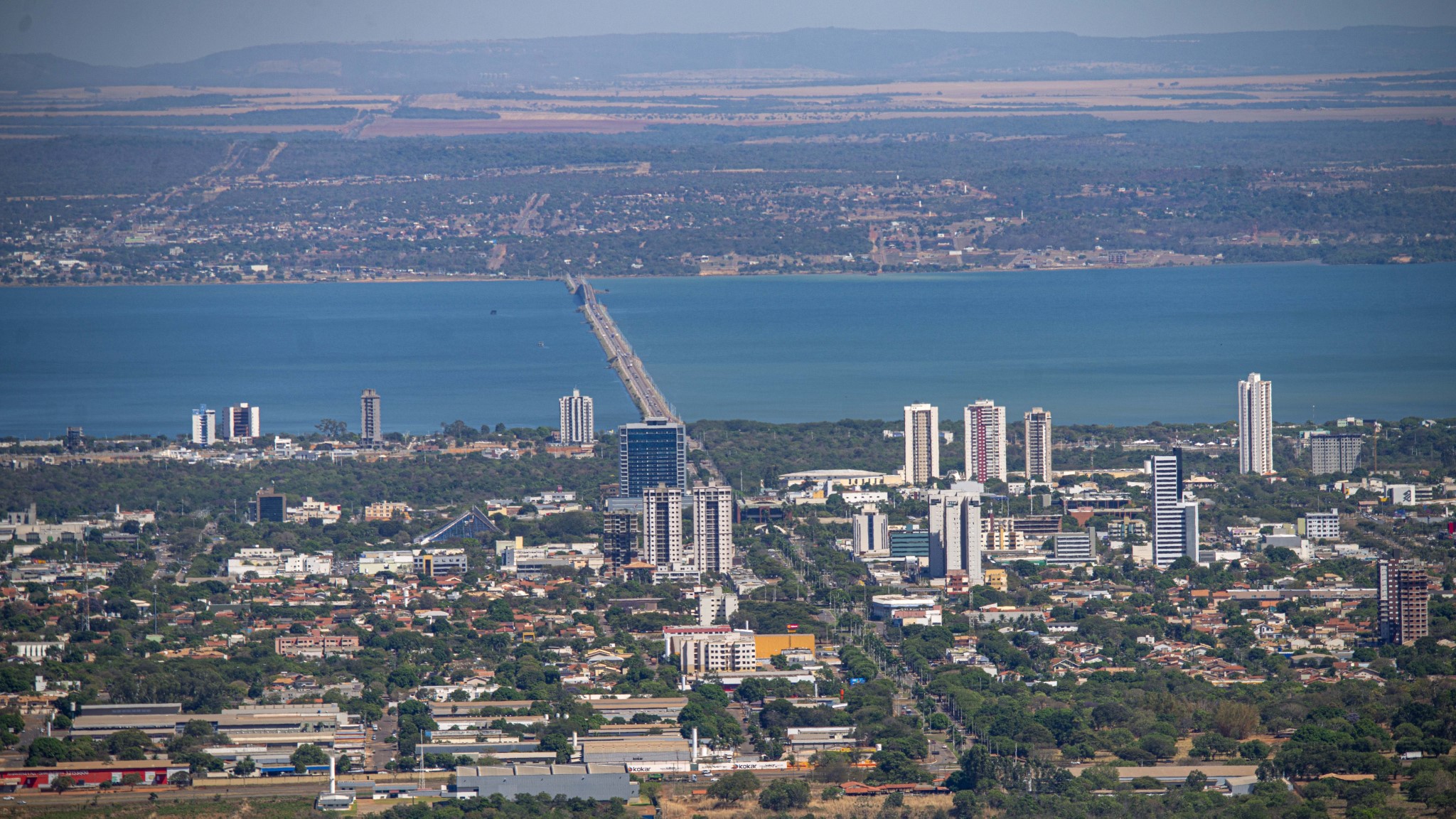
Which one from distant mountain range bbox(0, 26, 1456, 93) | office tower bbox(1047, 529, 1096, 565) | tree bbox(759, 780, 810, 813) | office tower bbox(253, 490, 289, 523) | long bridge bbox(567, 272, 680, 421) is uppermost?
distant mountain range bbox(0, 26, 1456, 93)

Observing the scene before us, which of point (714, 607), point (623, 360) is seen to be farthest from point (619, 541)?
point (623, 360)

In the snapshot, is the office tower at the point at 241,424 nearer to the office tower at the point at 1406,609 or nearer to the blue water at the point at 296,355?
the blue water at the point at 296,355

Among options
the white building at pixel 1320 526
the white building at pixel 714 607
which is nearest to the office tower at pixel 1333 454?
the white building at pixel 1320 526

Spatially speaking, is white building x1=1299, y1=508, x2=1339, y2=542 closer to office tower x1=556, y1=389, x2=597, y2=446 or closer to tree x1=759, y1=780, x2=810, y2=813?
office tower x1=556, y1=389, x2=597, y2=446

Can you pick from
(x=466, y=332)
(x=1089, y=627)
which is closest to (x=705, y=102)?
(x=466, y=332)

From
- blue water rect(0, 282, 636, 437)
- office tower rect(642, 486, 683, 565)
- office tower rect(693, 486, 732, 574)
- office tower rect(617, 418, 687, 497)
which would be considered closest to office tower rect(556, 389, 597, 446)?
blue water rect(0, 282, 636, 437)

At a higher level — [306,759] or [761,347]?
[761,347]

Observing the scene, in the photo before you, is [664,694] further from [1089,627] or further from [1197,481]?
[1197,481]

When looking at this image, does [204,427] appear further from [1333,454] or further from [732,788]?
[732,788]
